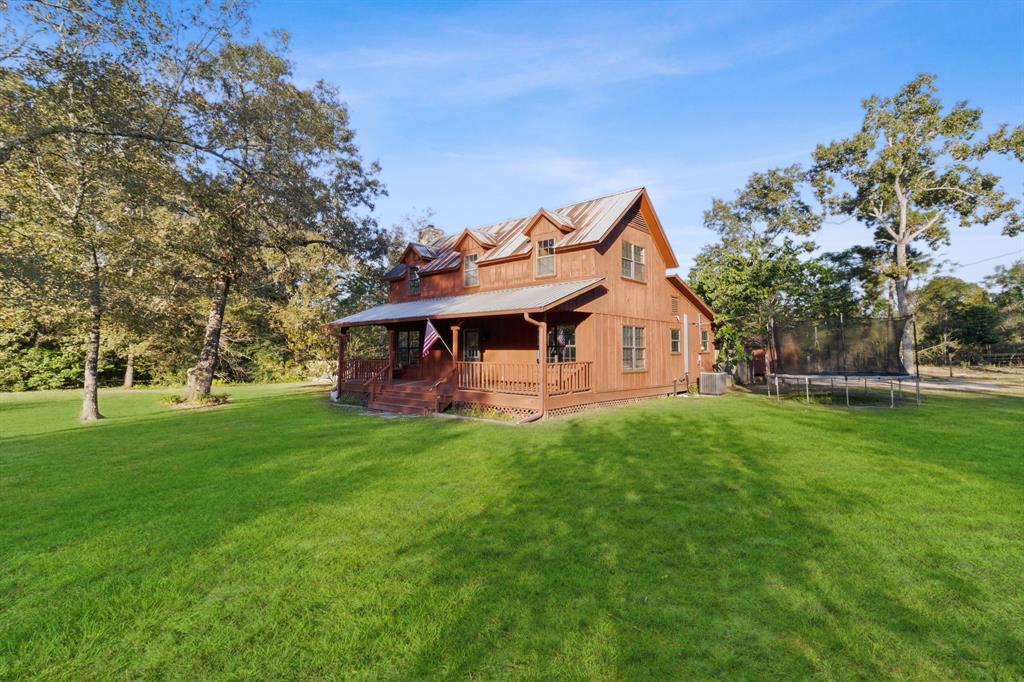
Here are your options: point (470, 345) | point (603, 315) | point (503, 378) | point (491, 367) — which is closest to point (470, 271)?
point (470, 345)

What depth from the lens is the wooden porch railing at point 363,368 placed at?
59.8 ft

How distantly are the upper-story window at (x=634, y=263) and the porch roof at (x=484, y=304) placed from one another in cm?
240


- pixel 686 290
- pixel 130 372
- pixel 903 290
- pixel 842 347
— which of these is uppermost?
pixel 903 290

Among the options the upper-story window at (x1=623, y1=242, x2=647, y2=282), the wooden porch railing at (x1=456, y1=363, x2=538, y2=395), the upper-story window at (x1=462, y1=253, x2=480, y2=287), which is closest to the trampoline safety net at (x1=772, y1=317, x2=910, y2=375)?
the upper-story window at (x1=623, y1=242, x2=647, y2=282)

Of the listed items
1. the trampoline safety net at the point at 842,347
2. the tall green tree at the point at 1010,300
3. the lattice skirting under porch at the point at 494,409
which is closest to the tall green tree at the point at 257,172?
the lattice skirting under porch at the point at 494,409

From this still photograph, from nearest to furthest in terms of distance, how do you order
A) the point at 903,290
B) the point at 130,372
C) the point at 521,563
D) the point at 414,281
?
the point at 521,563 < the point at 414,281 < the point at 130,372 < the point at 903,290

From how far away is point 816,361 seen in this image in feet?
55.3

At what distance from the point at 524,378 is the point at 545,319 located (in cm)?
213

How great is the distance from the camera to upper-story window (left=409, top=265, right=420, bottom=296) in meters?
20.8

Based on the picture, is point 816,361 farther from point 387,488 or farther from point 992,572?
point 387,488

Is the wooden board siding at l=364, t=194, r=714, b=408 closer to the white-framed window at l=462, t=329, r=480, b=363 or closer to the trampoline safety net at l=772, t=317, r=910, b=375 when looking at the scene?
the white-framed window at l=462, t=329, r=480, b=363

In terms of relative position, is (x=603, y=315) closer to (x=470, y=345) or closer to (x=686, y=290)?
(x=470, y=345)

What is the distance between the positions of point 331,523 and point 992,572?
6.43m

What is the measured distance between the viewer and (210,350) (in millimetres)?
19438
